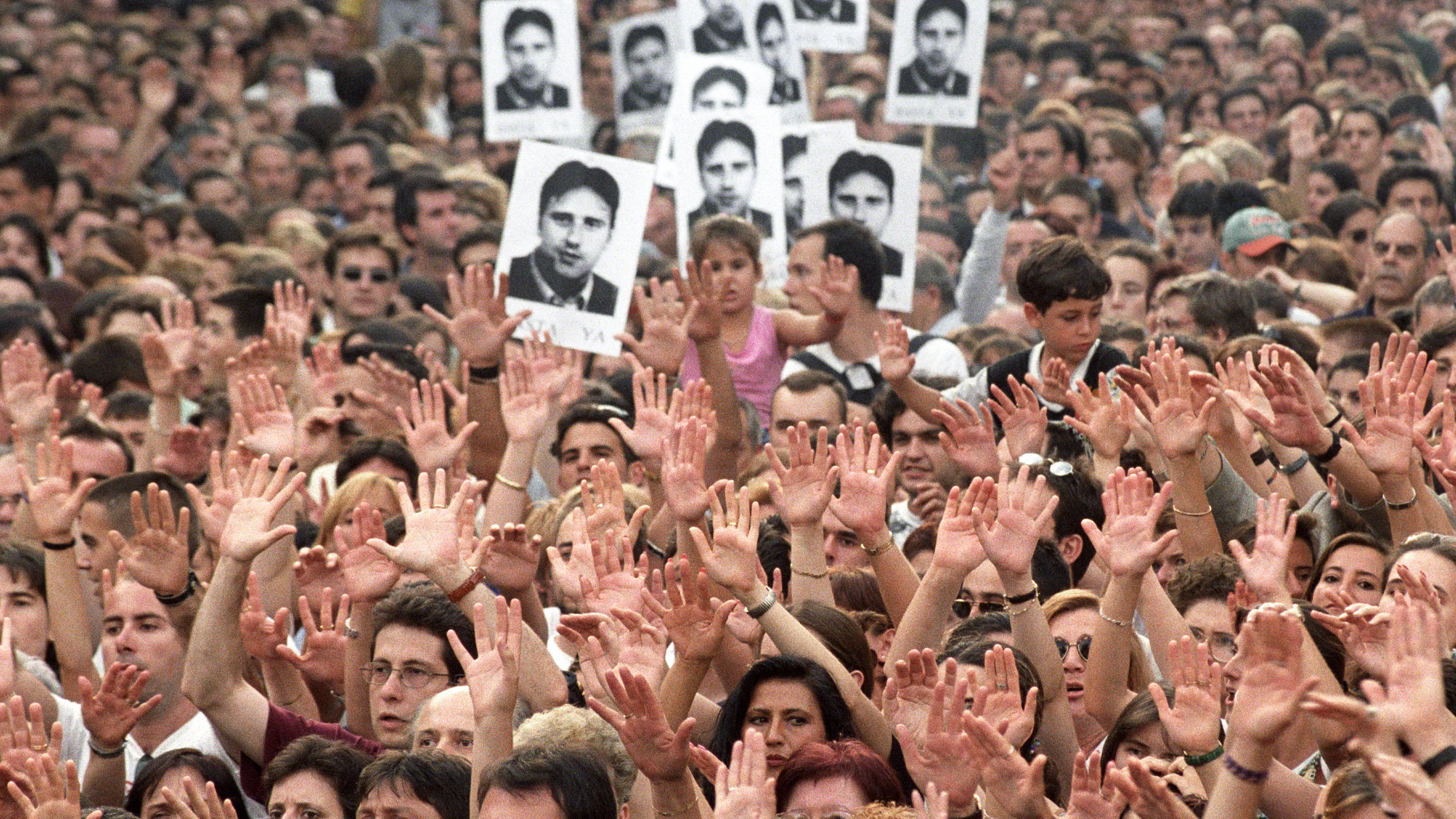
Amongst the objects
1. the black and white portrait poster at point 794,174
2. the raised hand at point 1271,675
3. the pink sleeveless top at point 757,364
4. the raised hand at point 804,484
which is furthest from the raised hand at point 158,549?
the black and white portrait poster at point 794,174

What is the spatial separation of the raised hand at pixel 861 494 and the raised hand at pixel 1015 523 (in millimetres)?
438

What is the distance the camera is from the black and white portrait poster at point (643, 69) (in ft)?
38.7

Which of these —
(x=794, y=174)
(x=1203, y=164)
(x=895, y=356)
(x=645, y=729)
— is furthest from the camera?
(x=1203, y=164)

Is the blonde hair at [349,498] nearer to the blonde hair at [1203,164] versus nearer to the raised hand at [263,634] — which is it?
the raised hand at [263,634]

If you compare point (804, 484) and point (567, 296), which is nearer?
point (804, 484)

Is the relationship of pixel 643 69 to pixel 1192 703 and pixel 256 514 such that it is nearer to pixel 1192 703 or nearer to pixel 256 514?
pixel 256 514

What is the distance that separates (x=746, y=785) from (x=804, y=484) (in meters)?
1.57

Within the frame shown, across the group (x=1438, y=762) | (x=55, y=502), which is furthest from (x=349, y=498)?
(x=1438, y=762)

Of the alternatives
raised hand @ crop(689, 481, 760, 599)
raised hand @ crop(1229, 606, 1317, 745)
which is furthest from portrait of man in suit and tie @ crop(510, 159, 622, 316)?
raised hand @ crop(1229, 606, 1317, 745)

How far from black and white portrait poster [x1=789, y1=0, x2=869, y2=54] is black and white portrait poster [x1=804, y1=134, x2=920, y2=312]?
166 centimetres

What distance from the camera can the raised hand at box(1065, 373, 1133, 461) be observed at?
5.83 meters

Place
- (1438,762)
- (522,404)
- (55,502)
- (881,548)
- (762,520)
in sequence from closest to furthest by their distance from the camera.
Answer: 1. (1438,762)
2. (881,548)
3. (55,502)
4. (762,520)
5. (522,404)

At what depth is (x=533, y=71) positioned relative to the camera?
1101 cm

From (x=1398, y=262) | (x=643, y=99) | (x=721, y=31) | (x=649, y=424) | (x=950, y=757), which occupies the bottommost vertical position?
(x=950, y=757)
